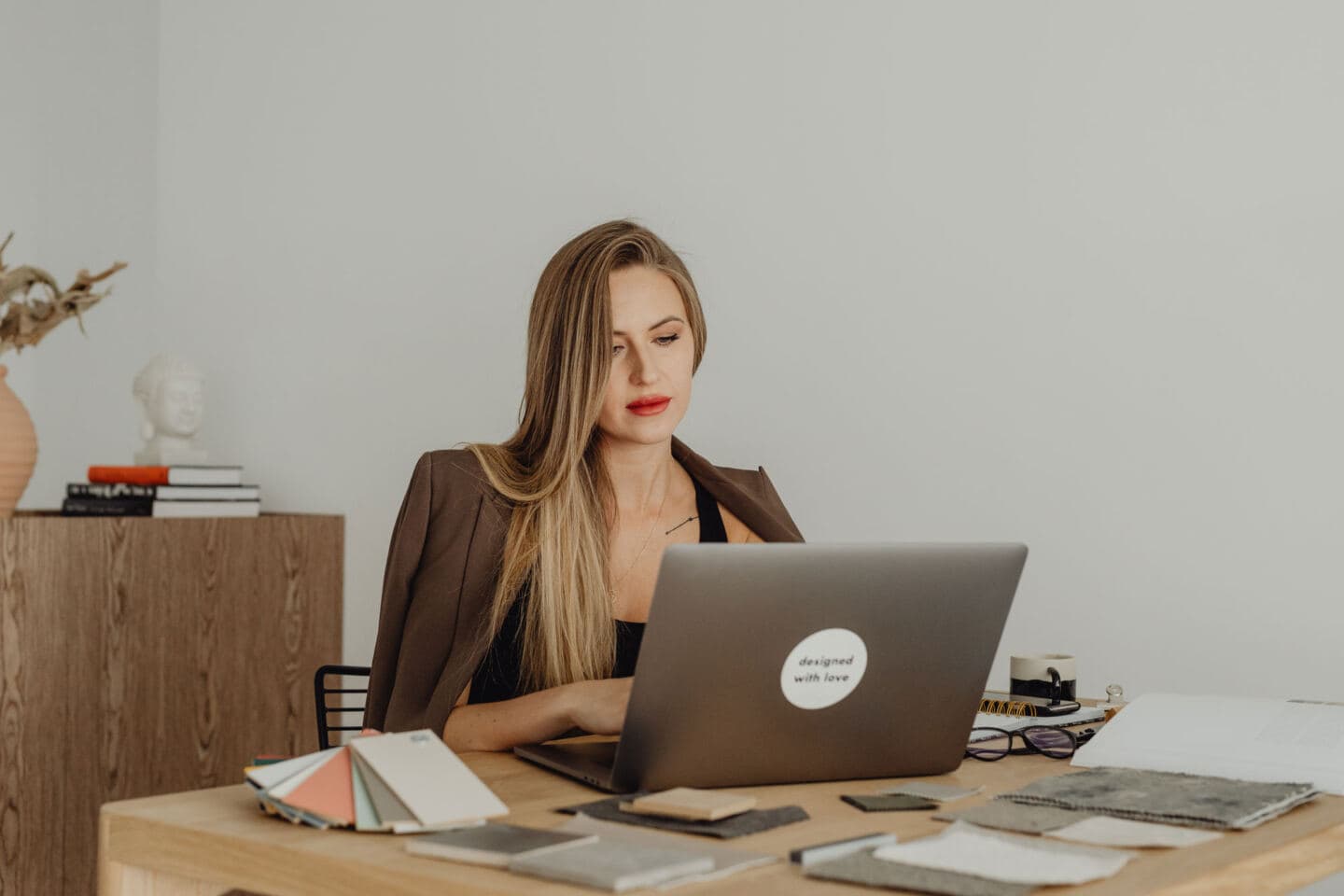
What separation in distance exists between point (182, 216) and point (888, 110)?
190 cm

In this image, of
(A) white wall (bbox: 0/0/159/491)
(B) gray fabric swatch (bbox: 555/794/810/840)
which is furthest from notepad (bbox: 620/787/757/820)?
(A) white wall (bbox: 0/0/159/491)

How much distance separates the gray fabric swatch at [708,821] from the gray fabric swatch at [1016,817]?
0.45 ft

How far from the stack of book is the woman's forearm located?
1.39 meters

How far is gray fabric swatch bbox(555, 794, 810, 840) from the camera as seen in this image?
112cm

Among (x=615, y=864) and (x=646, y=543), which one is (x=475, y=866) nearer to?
(x=615, y=864)

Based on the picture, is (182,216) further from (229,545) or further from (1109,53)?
(1109,53)

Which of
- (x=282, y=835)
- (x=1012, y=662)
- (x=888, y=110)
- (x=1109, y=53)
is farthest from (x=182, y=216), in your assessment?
(x=282, y=835)

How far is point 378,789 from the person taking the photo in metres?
1.14

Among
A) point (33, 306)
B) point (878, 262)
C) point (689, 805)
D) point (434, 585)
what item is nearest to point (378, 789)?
point (689, 805)

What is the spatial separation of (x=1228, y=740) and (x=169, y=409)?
7.75ft

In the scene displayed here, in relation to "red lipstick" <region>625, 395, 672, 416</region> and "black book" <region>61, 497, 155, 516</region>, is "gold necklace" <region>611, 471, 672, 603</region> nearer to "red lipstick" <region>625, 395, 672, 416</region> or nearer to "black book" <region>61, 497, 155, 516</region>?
"red lipstick" <region>625, 395, 672, 416</region>

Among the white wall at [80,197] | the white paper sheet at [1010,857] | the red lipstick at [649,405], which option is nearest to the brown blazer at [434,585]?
the red lipstick at [649,405]

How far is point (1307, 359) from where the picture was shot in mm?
2178

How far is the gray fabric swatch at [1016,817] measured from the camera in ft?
3.75
